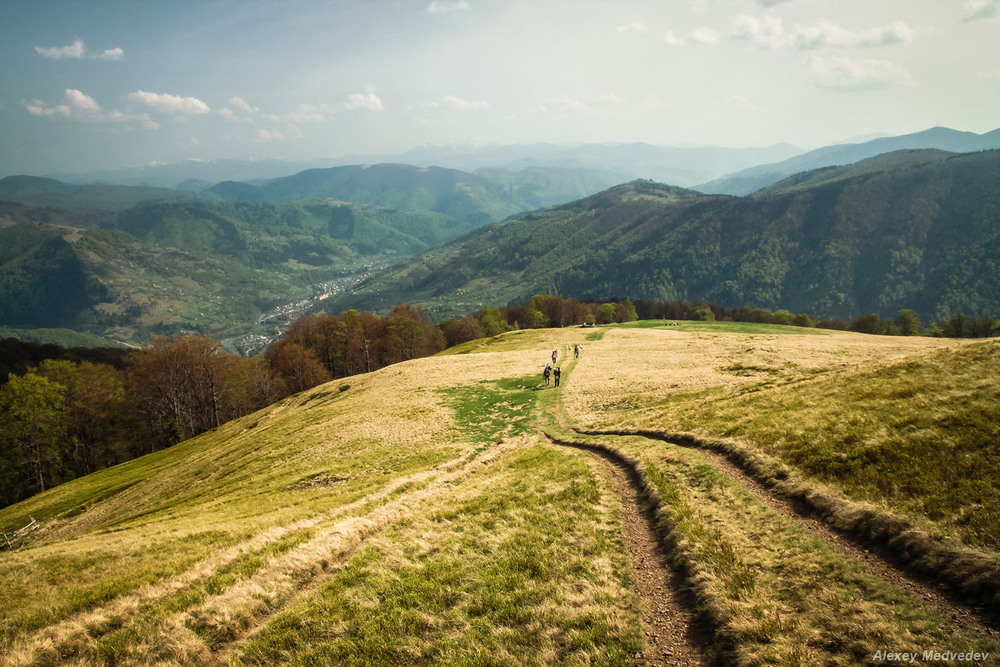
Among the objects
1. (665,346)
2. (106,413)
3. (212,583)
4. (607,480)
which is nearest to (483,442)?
(607,480)

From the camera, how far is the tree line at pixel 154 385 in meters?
71.4

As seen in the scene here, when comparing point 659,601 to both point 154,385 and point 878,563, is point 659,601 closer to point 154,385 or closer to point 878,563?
point 878,563

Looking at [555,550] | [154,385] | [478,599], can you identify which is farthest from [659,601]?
[154,385]

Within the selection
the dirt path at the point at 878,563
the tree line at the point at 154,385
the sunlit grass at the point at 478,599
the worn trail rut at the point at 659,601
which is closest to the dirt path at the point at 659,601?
the worn trail rut at the point at 659,601

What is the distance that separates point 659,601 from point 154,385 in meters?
100

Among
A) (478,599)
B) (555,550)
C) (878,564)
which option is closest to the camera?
(878,564)

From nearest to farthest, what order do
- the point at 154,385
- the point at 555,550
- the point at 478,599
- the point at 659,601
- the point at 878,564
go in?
the point at 878,564, the point at 659,601, the point at 478,599, the point at 555,550, the point at 154,385

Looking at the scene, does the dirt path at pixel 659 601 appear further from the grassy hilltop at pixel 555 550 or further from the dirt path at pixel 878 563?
the dirt path at pixel 878 563

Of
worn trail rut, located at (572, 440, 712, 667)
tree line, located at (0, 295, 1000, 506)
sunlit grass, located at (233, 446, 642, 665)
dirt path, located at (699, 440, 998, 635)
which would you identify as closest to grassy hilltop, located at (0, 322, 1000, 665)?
sunlit grass, located at (233, 446, 642, 665)

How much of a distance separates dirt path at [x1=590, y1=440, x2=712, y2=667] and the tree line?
88.8m

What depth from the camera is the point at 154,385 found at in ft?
266

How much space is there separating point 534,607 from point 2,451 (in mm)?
105000

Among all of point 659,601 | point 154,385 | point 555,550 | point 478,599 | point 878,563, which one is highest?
point 878,563

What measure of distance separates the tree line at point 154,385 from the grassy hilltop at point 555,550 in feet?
201
